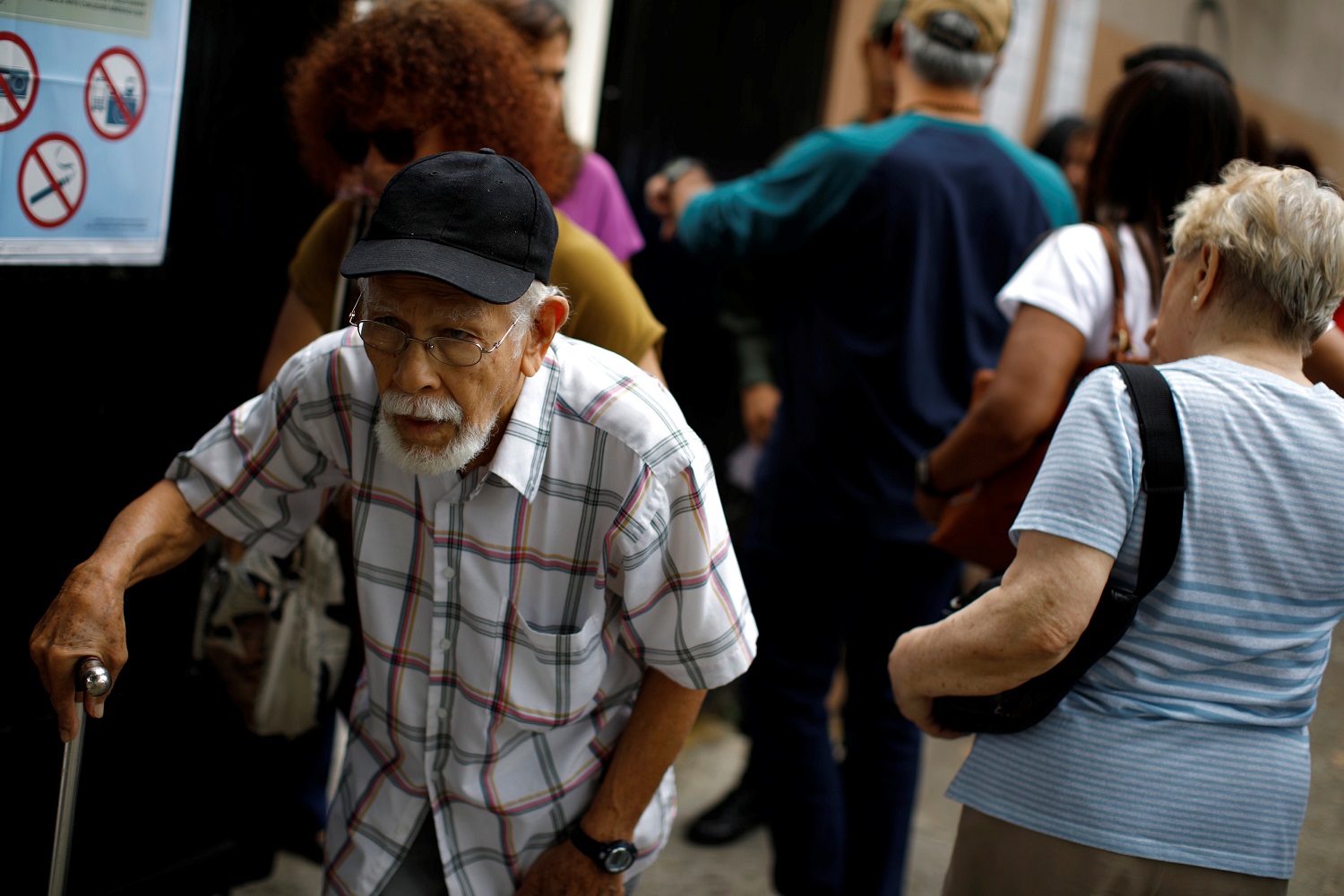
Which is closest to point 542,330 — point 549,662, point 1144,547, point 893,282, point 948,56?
point 549,662

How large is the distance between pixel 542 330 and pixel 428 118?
734 mm

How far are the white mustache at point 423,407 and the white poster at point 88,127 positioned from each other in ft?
3.15

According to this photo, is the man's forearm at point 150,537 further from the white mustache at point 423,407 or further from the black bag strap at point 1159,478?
the black bag strap at point 1159,478

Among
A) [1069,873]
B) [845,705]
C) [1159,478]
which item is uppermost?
[1159,478]

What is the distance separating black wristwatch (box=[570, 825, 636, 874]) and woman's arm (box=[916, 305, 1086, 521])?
1152 millimetres

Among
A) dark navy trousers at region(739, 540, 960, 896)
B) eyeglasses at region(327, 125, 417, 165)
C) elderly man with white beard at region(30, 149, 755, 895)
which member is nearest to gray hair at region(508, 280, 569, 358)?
elderly man with white beard at region(30, 149, 755, 895)

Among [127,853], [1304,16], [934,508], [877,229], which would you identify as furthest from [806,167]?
[1304,16]

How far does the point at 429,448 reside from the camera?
1.67 metres

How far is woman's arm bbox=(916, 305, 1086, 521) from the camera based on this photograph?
2.36 metres

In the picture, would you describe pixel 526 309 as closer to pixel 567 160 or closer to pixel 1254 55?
pixel 567 160

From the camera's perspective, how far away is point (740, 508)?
15.3 ft

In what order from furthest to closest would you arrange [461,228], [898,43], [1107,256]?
[898,43] < [1107,256] < [461,228]

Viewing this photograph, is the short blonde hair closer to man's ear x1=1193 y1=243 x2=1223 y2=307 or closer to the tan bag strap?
man's ear x1=1193 y1=243 x2=1223 y2=307

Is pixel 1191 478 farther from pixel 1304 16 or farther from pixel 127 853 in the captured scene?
pixel 1304 16
